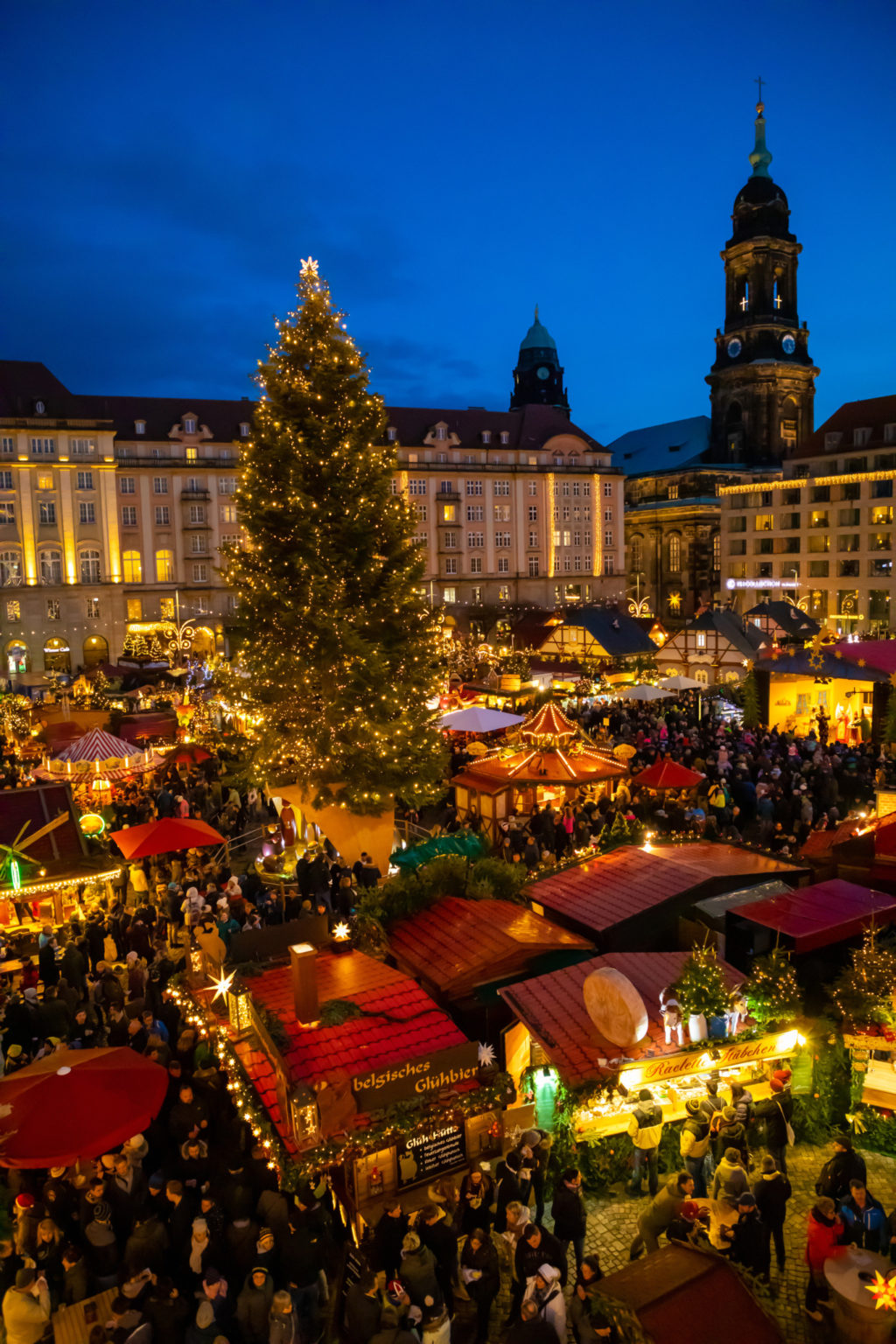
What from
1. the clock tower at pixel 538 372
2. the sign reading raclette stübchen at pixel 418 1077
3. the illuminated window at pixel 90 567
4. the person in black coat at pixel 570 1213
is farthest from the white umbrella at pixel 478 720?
the clock tower at pixel 538 372

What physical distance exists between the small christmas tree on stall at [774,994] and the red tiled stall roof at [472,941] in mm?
1757

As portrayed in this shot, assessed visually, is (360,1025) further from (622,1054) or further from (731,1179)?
(731,1179)

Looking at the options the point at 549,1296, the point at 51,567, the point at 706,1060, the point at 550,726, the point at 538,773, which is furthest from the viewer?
the point at 51,567

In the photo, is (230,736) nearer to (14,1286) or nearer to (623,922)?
(623,922)

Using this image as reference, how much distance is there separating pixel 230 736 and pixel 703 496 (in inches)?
2474

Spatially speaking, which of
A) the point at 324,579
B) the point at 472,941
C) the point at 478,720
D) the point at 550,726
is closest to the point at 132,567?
the point at 478,720

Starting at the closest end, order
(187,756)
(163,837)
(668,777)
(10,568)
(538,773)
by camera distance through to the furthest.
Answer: (163,837) < (668,777) < (538,773) < (187,756) < (10,568)

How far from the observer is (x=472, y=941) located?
347 inches

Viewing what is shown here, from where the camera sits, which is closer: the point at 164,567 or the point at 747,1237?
the point at 747,1237

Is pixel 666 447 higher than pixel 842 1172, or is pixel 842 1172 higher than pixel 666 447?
pixel 666 447

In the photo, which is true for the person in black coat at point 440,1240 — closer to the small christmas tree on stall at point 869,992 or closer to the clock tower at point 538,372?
the small christmas tree on stall at point 869,992

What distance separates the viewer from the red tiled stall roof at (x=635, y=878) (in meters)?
9.67

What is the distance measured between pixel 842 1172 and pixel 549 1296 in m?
2.62

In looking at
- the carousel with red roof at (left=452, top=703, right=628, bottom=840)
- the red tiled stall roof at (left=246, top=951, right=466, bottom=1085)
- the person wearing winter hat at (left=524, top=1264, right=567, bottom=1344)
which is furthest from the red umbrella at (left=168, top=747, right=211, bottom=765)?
the person wearing winter hat at (left=524, top=1264, right=567, bottom=1344)
